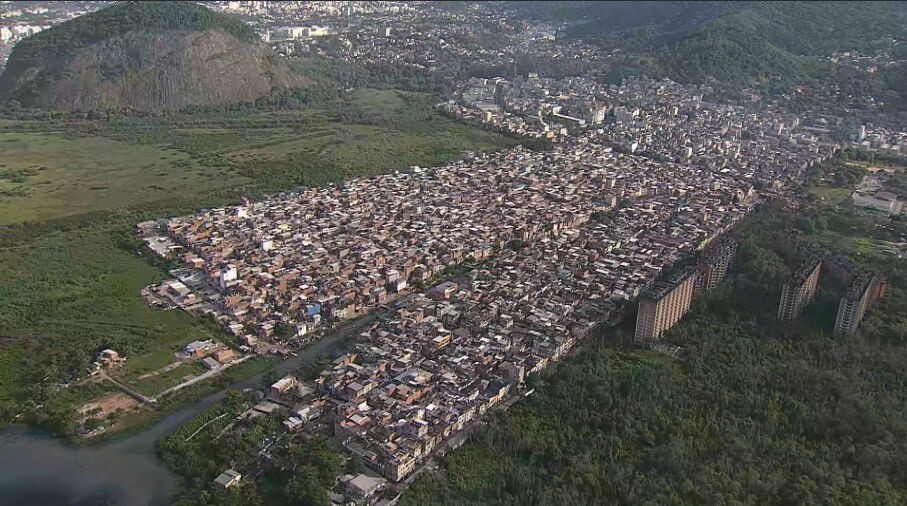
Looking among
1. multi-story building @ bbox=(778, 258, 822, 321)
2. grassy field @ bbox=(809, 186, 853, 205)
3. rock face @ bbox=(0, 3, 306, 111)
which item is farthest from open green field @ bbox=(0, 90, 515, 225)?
multi-story building @ bbox=(778, 258, 822, 321)

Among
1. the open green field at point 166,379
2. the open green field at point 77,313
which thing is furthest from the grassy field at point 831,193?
the open green field at point 166,379

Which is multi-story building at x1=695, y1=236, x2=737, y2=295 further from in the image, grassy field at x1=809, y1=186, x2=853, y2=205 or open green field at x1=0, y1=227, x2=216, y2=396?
open green field at x1=0, y1=227, x2=216, y2=396

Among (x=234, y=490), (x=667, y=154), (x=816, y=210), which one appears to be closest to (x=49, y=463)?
(x=234, y=490)

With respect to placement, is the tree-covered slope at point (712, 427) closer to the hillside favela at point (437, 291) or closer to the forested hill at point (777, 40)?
the hillside favela at point (437, 291)

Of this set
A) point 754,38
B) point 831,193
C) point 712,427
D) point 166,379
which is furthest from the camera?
point 754,38

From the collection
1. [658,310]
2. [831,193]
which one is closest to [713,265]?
[658,310]

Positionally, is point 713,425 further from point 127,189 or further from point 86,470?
point 127,189
